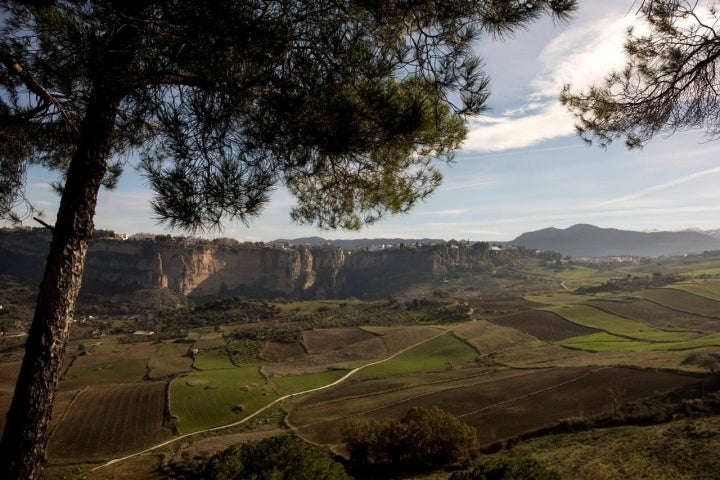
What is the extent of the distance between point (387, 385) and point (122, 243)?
100811 mm

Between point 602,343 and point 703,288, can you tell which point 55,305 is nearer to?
point 602,343

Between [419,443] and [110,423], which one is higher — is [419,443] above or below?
above

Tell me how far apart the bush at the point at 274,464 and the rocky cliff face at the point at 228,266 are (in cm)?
11289

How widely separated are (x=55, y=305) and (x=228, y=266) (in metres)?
135

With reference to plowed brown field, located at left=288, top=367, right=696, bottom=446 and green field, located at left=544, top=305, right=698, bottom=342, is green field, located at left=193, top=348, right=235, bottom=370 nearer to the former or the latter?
plowed brown field, located at left=288, top=367, right=696, bottom=446

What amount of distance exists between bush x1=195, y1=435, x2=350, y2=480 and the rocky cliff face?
112887mm

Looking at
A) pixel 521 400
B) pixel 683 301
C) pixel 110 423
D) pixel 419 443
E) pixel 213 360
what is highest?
pixel 419 443

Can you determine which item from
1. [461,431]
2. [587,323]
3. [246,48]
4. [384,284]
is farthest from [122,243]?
[246,48]

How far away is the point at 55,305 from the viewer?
4555 mm

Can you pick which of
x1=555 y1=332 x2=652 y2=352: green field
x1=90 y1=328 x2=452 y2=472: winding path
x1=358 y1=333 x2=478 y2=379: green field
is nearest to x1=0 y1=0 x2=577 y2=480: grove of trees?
x1=90 y1=328 x2=452 y2=472: winding path

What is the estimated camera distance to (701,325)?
51281 millimetres

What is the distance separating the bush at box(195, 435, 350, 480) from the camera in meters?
8.84

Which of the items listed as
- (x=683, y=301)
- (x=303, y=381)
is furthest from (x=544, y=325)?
(x=303, y=381)

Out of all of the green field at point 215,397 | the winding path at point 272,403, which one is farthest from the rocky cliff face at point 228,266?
the green field at point 215,397
